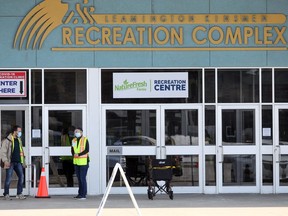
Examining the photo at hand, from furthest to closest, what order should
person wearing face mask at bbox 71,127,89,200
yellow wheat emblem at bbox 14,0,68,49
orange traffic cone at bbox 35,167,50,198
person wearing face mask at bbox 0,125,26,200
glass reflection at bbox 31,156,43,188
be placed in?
glass reflection at bbox 31,156,43,188
yellow wheat emblem at bbox 14,0,68,49
orange traffic cone at bbox 35,167,50,198
person wearing face mask at bbox 0,125,26,200
person wearing face mask at bbox 71,127,89,200

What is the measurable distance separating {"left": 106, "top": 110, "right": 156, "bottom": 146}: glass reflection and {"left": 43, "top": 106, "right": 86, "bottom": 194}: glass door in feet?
2.26

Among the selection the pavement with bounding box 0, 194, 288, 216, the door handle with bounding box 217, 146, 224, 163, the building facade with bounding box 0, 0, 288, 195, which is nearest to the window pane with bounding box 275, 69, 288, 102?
the building facade with bounding box 0, 0, 288, 195

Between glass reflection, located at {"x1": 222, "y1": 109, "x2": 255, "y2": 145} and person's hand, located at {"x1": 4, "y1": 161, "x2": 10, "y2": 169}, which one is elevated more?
glass reflection, located at {"x1": 222, "y1": 109, "x2": 255, "y2": 145}

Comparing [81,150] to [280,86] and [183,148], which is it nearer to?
[183,148]

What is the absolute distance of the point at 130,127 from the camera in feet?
62.6

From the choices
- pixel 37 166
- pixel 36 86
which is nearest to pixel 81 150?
pixel 37 166

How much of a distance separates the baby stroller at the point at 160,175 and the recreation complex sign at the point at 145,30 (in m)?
2.99

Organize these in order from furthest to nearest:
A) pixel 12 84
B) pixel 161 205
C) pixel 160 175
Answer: pixel 12 84 < pixel 160 175 < pixel 161 205

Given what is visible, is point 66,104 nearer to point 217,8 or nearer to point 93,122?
point 93,122

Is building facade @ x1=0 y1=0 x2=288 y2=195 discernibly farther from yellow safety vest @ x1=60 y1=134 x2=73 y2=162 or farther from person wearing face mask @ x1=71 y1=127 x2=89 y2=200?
person wearing face mask @ x1=71 y1=127 x2=89 y2=200

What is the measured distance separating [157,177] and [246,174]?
9.16ft

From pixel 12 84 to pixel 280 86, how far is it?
21.9 ft

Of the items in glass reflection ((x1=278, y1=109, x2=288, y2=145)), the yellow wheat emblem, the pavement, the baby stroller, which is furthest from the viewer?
glass reflection ((x1=278, y1=109, x2=288, y2=145))

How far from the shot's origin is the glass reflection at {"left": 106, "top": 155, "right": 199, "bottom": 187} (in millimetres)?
19078
